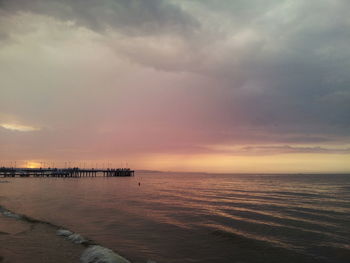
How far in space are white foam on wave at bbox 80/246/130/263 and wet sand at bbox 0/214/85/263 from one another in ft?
1.48

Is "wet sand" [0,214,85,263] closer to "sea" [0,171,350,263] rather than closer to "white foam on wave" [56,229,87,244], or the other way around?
"white foam on wave" [56,229,87,244]

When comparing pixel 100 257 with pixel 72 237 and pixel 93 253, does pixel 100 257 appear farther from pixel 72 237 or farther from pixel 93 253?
pixel 72 237

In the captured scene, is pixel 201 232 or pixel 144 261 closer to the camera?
pixel 144 261

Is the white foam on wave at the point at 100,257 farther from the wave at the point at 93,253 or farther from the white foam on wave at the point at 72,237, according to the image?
the white foam on wave at the point at 72,237

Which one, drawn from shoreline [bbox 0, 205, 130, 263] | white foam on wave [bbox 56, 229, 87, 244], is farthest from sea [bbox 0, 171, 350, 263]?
shoreline [bbox 0, 205, 130, 263]

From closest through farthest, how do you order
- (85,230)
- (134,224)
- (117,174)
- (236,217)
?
(85,230) → (134,224) → (236,217) → (117,174)

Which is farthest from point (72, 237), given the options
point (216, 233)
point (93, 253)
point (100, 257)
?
point (216, 233)

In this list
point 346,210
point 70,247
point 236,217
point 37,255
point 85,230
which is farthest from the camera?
point 346,210

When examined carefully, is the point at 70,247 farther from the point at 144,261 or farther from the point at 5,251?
the point at 144,261

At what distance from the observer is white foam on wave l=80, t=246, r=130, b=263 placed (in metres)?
10.8

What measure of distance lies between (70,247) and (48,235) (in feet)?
11.2

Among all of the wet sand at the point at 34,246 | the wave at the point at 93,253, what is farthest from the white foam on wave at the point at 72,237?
the wet sand at the point at 34,246

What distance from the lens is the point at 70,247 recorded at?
1356 cm

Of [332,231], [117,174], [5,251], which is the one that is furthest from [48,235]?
[117,174]
